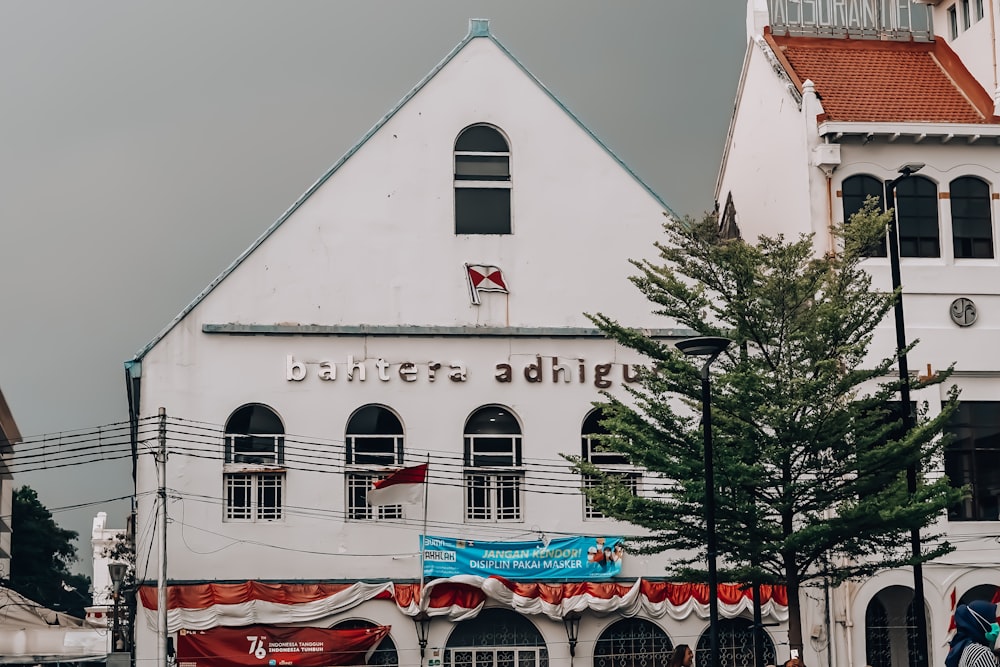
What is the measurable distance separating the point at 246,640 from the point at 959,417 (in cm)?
1657

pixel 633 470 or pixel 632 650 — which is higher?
pixel 633 470

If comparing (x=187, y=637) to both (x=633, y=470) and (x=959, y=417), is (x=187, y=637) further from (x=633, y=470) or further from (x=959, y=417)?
(x=959, y=417)

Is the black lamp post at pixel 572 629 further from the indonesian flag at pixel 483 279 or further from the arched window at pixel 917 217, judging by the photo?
the arched window at pixel 917 217

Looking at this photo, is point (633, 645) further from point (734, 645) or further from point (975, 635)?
point (975, 635)

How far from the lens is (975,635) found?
13.5 metres

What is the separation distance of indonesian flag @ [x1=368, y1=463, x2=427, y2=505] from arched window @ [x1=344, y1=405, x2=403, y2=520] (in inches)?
14.9

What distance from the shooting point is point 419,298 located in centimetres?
3675

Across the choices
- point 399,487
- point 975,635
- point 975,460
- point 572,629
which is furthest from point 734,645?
point 975,635

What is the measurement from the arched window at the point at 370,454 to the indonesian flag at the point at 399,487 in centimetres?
38

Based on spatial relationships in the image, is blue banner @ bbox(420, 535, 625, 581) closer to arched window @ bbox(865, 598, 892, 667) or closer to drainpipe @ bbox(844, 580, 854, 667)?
drainpipe @ bbox(844, 580, 854, 667)

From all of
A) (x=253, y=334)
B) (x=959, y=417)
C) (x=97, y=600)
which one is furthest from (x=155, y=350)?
(x=97, y=600)

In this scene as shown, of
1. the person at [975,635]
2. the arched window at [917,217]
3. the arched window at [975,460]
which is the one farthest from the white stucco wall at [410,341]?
the person at [975,635]

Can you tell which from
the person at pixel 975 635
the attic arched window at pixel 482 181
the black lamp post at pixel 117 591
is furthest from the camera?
the attic arched window at pixel 482 181

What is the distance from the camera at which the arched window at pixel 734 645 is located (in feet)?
119
